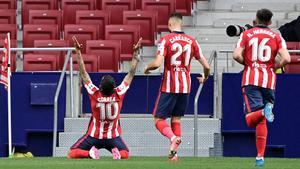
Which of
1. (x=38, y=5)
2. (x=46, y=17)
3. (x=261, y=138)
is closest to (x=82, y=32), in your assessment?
(x=46, y=17)

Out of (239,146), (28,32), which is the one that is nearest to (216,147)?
(239,146)

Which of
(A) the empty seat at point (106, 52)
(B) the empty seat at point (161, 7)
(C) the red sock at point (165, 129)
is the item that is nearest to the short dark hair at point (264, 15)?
(C) the red sock at point (165, 129)

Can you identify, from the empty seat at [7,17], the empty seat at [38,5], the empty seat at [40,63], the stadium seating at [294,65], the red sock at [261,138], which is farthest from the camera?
the empty seat at [38,5]

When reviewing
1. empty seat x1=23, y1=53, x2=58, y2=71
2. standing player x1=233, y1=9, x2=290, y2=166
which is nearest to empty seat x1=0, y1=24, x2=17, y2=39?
empty seat x1=23, y1=53, x2=58, y2=71

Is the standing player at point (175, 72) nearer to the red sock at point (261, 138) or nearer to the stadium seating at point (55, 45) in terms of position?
the red sock at point (261, 138)

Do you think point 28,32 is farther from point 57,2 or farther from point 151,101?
point 151,101

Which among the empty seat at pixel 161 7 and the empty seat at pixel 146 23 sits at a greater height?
the empty seat at pixel 161 7

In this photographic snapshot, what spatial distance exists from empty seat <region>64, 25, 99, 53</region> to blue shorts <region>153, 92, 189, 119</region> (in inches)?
250

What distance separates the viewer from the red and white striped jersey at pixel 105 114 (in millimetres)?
18766

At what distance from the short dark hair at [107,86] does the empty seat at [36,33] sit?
5.78 meters

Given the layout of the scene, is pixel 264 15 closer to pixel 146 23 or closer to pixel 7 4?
pixel 146 23

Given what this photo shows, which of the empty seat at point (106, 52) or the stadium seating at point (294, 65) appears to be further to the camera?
the empty seat at point (106, 52)

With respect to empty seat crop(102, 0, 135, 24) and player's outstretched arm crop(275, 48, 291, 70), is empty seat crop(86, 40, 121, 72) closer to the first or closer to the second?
empty seat crop(102, 0, 135, 24)

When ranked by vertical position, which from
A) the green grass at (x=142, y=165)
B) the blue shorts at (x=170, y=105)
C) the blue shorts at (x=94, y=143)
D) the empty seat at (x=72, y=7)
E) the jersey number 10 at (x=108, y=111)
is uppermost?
the empty seat at (x=72, y=7)
